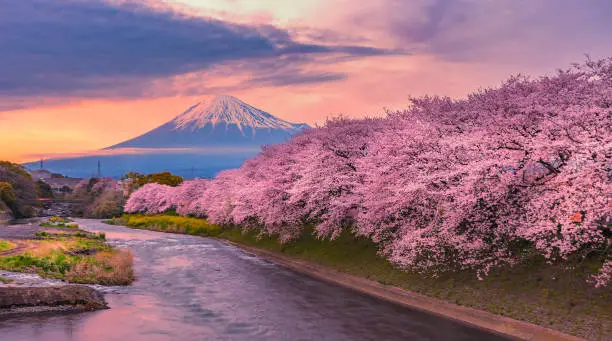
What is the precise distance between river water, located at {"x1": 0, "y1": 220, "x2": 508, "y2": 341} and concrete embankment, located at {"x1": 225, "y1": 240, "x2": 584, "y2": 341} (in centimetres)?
67

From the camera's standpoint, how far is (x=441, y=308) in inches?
972

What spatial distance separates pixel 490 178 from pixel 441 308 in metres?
6.46

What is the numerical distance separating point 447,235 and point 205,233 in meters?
56.0

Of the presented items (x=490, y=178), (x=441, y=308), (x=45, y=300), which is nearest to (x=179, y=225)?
(x=45, y=300)

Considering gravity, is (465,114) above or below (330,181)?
above

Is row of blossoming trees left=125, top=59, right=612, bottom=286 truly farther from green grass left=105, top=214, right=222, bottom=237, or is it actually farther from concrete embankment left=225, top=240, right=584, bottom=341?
green grass left=105, top=214, right=222, bottom=237

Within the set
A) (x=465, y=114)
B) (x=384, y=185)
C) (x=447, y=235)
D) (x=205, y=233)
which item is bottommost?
(x=205, y=233)

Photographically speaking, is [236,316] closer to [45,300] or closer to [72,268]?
[45,300]

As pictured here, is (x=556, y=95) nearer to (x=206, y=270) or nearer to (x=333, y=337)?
(x=333, y=337)

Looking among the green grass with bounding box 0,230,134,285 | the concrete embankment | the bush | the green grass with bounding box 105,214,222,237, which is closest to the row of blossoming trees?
the concrete embankment

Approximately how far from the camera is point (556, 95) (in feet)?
79.8

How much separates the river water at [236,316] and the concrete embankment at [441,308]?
670mm

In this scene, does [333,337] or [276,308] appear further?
[276,308]

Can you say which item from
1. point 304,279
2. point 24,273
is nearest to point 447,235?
point 304,279
